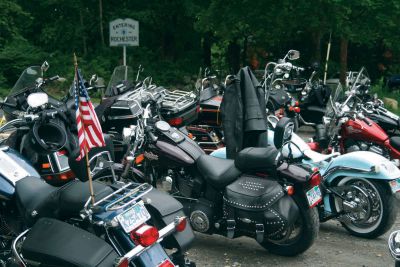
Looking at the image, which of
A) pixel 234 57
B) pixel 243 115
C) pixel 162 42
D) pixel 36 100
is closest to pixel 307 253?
pixel 243 115

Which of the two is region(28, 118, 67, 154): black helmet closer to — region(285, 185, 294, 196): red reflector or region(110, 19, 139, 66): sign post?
region(285, 185, 294, 196): red reflector

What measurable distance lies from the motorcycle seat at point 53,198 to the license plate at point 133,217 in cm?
26

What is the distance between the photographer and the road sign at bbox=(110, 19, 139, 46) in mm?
15234

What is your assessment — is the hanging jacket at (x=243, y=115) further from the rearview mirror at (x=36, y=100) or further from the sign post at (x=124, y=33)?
the sign post at (x=124, y=33)

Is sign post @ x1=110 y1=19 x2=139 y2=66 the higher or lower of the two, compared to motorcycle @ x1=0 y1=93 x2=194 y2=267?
lower

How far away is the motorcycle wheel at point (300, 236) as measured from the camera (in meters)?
5.17

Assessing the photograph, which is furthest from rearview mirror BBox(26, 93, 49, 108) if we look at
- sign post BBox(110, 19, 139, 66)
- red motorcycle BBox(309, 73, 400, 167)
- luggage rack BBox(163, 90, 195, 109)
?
sign post BBox(110, 19, 139, 66)

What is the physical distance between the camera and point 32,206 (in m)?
4.03

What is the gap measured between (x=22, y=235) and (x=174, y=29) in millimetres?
18235

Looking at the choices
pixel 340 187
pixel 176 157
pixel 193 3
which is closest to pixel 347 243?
pixel 340 187

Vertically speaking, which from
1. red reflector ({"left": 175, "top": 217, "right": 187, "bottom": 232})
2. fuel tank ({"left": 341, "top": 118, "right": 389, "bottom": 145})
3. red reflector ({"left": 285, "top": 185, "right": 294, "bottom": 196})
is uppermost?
red reflector ({"left": 175, "top": 217, "right": 187, "bottom": 232})

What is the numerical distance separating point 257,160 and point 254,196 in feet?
0.95

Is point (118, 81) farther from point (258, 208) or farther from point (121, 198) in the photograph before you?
point (121, 198)

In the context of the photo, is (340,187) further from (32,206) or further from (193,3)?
(193,3)
